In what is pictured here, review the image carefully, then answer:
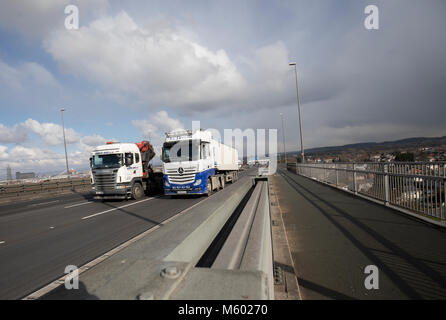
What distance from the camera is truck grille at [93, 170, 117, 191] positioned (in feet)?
41.3

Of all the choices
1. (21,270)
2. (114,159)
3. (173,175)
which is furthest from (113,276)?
(114,159)

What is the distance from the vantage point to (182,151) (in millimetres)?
12719

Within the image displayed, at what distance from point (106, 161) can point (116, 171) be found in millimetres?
917

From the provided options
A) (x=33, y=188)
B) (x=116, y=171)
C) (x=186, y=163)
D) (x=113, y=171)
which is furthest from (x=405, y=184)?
(x=33, y=188)

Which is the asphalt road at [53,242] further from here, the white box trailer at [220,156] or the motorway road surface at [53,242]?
the white box trailer at [220,156]

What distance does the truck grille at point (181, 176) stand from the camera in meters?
12.3

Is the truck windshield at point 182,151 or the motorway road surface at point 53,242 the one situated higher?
A: the truck windshield at point 182,151

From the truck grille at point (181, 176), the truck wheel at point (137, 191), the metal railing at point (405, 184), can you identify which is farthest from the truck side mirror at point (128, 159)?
the metal railing at point (405, 184)

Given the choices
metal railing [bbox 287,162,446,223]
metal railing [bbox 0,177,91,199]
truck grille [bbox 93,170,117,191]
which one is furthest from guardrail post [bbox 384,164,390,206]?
metal railing [bbox 0,177,91,199]

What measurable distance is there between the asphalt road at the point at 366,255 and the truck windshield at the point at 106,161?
9663mm

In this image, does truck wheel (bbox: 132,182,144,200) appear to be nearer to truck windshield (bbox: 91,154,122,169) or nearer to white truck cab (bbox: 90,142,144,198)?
white truck cab (bbox: 90,142,144,198)
